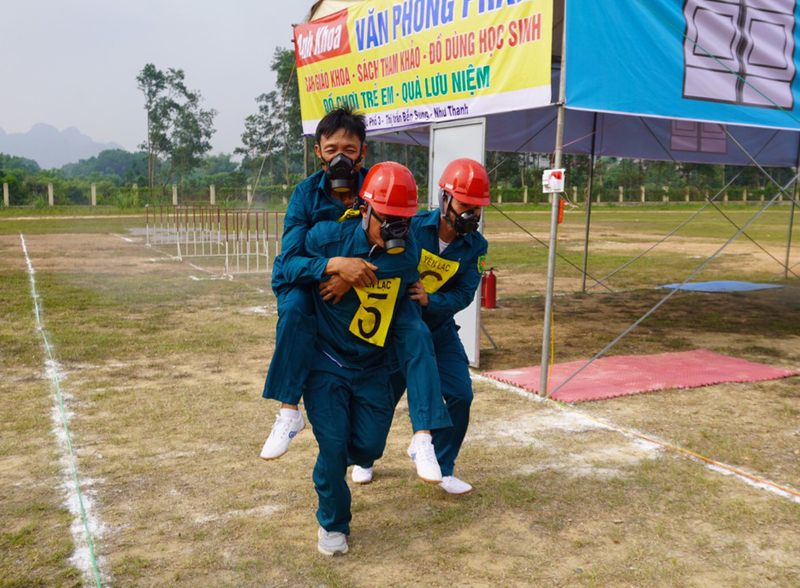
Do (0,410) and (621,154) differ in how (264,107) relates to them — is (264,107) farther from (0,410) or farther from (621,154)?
(0,410)

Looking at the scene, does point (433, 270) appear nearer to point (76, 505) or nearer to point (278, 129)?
point (76, 505)

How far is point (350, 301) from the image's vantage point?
332 cm

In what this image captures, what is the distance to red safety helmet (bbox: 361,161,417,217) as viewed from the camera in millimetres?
3080

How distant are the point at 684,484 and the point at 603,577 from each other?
→ 55.9 inches

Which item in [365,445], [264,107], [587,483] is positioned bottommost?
[587,483]

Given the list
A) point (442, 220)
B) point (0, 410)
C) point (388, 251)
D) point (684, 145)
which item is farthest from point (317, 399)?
point (684, 145)

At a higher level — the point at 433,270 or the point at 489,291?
the point at 433,270

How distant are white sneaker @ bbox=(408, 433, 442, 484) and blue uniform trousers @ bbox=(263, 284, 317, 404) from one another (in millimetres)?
595

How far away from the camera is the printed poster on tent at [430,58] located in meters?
6.23

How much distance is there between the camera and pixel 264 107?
6775 cm

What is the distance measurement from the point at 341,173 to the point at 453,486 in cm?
199

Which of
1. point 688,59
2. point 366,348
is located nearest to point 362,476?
point 366,348

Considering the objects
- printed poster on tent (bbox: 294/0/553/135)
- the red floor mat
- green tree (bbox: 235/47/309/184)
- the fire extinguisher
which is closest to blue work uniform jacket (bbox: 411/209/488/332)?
printed poster on tent (bbox: 294/0/553/135)

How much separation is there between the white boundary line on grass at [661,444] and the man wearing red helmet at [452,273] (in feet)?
5.73
